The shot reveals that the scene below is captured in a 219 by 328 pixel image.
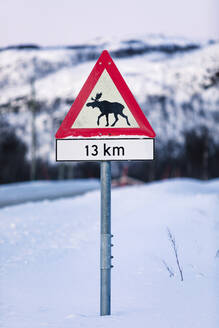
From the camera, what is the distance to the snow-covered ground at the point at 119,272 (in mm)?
4316

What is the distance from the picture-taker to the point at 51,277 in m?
5.95

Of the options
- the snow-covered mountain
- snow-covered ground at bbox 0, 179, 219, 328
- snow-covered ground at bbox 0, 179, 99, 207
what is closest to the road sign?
snow-covered ground at bbox 0, 179, 219, 328

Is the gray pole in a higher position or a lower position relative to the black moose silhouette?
lower

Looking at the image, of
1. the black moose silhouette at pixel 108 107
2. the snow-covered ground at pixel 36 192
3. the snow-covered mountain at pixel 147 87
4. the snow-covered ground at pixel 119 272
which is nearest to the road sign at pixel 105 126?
the black moose silhouette at pixel 108 107

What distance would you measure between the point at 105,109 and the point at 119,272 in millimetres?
2627

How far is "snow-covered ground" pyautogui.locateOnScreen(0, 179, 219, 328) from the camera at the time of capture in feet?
14.2

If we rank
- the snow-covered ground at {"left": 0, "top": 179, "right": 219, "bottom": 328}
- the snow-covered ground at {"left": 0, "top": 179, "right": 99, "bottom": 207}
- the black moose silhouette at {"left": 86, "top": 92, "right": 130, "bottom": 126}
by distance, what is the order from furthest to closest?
the snow-covered ground at {"left": 0, "top": 179, "right": 99, "bottom": 207}
the snow-covered ground at {"left": 0, "top": 179, "right": 219, "bottom": 328}
the black moose silhouette at {"left": 86, "top": 92, "right": 130, "bottom": 126}

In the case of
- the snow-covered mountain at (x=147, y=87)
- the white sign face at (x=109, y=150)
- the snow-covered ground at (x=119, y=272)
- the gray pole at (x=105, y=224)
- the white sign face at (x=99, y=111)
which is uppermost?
the snow-covered mountain at (x=147, y=87)

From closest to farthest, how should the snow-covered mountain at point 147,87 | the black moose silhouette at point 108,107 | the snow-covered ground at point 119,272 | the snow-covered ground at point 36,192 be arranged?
the black moose silhouette at point 108,107 < the snow-covered ground at point 119,272 < the snow-covered ground at point 36,192 < the snow-covered mountain at point 147,87

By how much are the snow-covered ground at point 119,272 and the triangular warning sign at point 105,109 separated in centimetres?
145

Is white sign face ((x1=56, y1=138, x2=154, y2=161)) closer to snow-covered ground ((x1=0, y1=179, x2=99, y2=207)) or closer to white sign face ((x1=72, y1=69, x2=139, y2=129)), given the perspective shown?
white sign face ((x1=72, y1=69, x2=139, y2=129))

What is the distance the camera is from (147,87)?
110 m

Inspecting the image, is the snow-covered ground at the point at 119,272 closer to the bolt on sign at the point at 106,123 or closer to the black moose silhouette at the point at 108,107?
the bolt on sign at the point at 106,123

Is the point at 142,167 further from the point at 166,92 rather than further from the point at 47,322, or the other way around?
the point at 166,92
